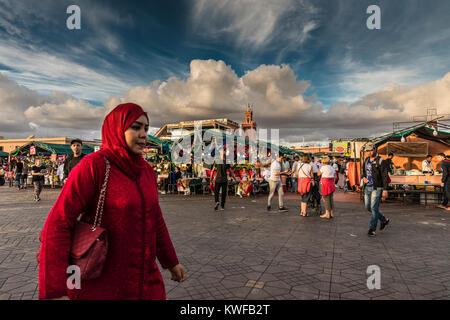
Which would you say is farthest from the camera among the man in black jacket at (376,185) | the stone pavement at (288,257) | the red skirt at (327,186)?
the red skirt at (327,186)

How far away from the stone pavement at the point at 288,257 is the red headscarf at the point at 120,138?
2322 millimetres

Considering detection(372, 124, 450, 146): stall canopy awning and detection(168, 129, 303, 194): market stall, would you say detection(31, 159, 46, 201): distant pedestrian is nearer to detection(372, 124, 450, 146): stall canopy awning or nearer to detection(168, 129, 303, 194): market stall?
detection(168, 129, 303, 194): market stall

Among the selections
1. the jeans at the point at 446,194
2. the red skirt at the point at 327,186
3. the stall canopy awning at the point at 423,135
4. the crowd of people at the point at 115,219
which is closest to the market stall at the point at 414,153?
the stall canopy awning at the point at 423,135

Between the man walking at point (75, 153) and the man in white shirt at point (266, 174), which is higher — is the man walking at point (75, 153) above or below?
above

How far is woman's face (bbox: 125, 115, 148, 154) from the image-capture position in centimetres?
164

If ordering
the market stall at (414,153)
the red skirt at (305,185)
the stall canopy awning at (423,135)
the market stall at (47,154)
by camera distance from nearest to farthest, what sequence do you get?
1. the red skirt at (305,185)
2. the market stall at (414,153)
3. the stall canopy awning at (423,135)
4. the market stall at (47,154)

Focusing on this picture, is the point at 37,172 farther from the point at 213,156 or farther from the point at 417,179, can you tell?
the point at 417,179

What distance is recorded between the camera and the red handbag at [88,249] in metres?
1.41

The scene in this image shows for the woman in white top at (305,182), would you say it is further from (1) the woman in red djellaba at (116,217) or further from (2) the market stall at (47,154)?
A: (2) the market stall at (47,154)

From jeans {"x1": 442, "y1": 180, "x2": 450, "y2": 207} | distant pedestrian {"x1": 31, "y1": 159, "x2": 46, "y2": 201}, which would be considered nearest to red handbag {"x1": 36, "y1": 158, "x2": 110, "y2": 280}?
jeans {"x1": 442, "y1": 180, "x2": 450, "y2": 207}

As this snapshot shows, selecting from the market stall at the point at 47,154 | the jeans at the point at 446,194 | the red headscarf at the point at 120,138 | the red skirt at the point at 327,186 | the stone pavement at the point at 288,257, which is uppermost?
the market stall at the point at 47,154

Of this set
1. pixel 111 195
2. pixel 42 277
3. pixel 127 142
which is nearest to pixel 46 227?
pixel 42 277

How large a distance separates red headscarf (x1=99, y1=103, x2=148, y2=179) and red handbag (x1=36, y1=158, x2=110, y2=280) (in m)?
0.36

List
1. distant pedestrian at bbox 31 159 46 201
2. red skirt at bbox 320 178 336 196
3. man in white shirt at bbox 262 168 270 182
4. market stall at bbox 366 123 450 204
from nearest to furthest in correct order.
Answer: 1. red skirt at bbox 320 178 336 196
2. market stall at bbox 366 123 450 204
3. distant pedestrian at bbox 31 159 46 201
4. man in white shirt at bbox 262 168 270 182
